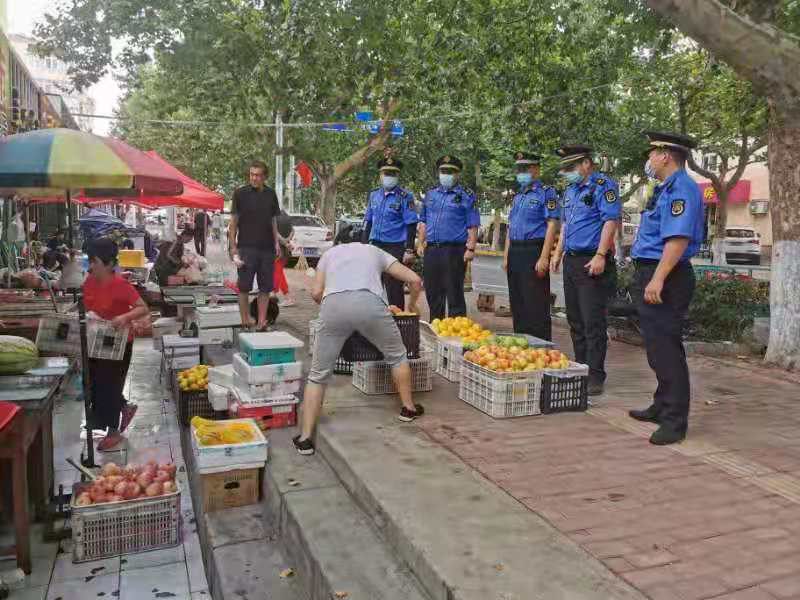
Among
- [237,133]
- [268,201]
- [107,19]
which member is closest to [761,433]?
[268,201]

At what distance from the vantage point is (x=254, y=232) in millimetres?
8234

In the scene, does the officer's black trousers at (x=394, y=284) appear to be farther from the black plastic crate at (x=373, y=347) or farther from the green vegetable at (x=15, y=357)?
the green vegetable at (x=15, y=357)

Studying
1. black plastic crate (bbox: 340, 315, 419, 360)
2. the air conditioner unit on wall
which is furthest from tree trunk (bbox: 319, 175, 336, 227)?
the air conditioner unit on wall

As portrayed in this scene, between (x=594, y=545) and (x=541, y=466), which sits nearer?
(x=594, y=545)

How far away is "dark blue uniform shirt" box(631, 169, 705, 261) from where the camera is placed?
14.1ft

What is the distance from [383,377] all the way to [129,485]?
86.8 inches

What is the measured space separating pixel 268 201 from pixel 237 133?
50.7 feet

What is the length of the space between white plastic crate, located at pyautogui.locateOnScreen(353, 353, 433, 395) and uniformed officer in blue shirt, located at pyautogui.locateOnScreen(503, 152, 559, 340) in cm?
151

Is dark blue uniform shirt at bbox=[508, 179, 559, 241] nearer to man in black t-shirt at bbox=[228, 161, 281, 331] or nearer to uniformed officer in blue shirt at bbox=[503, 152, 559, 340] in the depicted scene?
uniformed officer in blue shirt at bbox=[503, 152, 559, 340]

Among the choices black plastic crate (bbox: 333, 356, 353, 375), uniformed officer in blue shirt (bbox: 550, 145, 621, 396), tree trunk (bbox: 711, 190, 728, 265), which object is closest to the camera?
uniformed officer in blue shirt (bbox: 550, 145, 621, 396)

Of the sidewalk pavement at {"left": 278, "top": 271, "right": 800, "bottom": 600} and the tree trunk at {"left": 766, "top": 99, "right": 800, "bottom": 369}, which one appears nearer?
the sidewalk pavement at {"left": 278, "top": 271, "right": 800, "bottom": 600}

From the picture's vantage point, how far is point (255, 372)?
5.14 meters

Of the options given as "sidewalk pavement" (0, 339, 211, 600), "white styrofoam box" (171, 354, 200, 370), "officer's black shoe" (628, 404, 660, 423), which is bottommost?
"sidewalk pavement" (0, 339, 211, 600)

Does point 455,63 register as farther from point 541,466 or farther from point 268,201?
point 541,466
